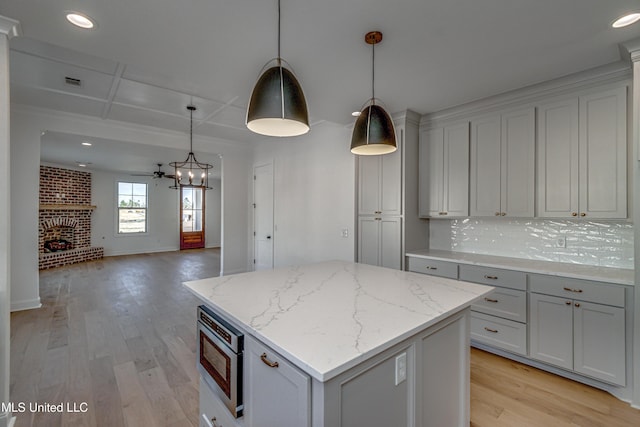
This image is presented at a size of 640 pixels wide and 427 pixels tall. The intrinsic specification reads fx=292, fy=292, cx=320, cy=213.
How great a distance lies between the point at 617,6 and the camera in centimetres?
172

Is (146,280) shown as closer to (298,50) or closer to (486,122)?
(298,50)

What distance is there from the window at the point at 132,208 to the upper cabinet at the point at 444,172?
931cm

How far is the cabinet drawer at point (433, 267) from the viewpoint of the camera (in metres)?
3.06

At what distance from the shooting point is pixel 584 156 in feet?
8.32

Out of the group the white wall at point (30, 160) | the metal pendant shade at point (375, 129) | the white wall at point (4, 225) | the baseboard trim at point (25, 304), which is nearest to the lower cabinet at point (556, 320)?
the metal pendant shade at point (375, 129)

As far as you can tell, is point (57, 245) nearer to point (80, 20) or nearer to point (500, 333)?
point (80, 20)

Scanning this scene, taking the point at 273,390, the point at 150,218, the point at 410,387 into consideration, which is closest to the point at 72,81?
the point at 273,390

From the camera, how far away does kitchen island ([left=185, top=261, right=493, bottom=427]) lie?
101 centimetres

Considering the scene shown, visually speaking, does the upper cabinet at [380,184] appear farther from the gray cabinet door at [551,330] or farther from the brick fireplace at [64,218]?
the brick fireplace at [64,218]

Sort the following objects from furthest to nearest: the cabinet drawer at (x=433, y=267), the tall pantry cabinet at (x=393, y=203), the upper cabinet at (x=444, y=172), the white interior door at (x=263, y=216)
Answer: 1. the white interior door at (x=263, y=216)
2. the tall pantry cabinet at (x=393, y=203)
3. the upper cabinet at (x=444, y=172)
4. the cabinet drawer at (x=433, y=267)

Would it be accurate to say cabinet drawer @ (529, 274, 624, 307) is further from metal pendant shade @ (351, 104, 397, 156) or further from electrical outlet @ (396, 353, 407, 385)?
electrical outlet @ (396, 353, 407, 385)

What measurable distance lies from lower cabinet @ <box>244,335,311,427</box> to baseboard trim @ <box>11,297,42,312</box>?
4.62m

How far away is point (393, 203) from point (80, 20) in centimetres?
318

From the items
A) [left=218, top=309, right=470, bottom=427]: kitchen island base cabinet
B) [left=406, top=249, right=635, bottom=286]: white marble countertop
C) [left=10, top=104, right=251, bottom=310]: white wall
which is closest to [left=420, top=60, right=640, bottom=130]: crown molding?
[left=406, top=249, right=635, bottom=286]: white marble countertop
